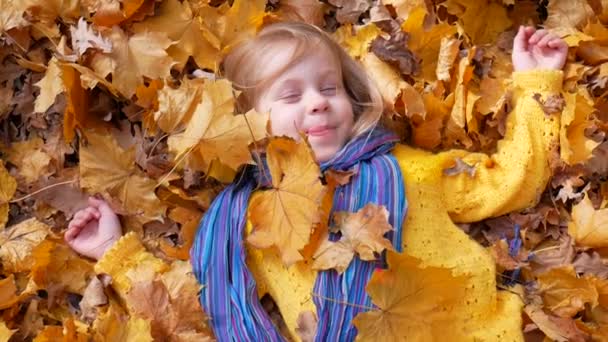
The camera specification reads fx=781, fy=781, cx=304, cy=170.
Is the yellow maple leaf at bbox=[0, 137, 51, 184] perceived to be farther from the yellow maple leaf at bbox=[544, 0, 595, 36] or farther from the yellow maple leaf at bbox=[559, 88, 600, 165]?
the yellow maple leaf at bbox=[544, 0, 595, 36]

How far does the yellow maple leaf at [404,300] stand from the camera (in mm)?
1603

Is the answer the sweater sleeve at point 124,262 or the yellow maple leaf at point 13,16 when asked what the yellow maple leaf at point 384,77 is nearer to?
the sweater sleeve at point 124,262

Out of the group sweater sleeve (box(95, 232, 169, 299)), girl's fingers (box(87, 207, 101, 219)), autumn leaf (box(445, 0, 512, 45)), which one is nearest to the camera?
sweater sleeve (box(95, 232, 169, 299))

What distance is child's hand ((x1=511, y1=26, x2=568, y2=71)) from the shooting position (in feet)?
6.82

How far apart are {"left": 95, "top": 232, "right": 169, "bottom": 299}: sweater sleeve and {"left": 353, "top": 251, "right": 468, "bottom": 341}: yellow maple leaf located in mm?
572

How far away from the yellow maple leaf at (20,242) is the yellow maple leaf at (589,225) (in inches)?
52.9

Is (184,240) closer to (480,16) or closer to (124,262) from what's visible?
(124,262)

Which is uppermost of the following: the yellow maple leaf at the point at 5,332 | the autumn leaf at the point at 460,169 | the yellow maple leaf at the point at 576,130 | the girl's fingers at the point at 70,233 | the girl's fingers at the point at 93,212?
the yellow maple leaf at the point at 576,130

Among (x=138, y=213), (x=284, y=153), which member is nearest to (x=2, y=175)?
(x=138, y=213)

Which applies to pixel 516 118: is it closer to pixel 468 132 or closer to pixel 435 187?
pixel 468 132

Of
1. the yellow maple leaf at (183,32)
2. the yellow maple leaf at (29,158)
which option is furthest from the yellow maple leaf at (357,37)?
the yellow maple leaf at (29,158)

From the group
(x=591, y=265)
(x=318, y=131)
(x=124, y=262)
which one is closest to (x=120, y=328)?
(x=124, y=262)

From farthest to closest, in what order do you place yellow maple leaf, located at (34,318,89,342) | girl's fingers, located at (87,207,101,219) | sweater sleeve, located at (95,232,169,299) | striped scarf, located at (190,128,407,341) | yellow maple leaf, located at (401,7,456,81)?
yellow maple leaf, located at (401,7,456,81)
girl's fingers, located at (87,207,101,219)
sweater sleeve, located at (95,232,169,299)
striped scarf, located at (190,128,407,341)
yellow maple leaf, located at (34,318,89,342)

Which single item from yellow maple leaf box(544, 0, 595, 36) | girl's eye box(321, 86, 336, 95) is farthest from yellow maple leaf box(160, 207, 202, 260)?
yellow maple leaf box(544, 0, 595, 36)
